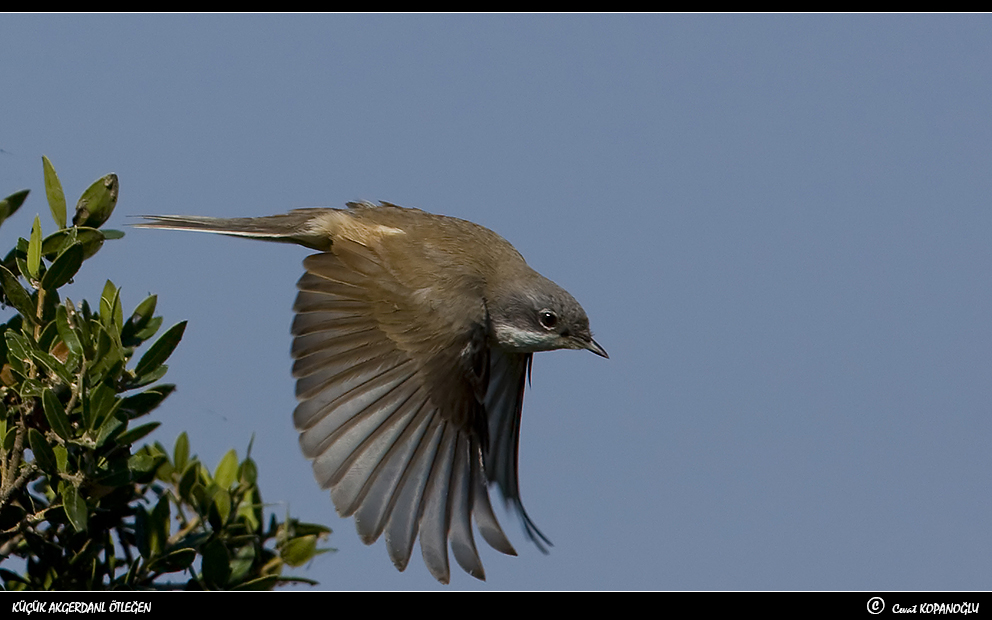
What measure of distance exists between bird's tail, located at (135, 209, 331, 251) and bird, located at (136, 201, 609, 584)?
10 millimetres

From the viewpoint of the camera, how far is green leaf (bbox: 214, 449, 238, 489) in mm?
4305

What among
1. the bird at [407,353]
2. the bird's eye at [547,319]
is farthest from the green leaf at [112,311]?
the bird's eye at [547,319]

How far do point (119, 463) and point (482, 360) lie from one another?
236cm

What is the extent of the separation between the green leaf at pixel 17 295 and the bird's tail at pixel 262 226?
70.4 inches

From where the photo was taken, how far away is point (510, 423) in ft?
21.4

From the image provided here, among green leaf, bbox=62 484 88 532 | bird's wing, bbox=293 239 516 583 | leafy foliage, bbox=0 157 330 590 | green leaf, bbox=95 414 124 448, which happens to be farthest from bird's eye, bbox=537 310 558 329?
green leaf, bbox=62 484 88 532

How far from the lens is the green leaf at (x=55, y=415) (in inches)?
134

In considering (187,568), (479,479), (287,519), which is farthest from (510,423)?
(187,568)

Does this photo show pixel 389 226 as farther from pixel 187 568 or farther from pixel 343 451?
pixel 187 568

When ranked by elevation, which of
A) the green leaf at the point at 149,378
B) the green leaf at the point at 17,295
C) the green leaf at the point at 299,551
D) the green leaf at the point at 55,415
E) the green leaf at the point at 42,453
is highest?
the green leaf at the point at 17,295

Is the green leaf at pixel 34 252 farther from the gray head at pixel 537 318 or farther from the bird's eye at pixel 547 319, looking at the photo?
the bird's eye at pixel 547 319

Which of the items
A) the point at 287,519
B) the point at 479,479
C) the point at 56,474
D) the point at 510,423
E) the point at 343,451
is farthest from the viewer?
the point at 510,423

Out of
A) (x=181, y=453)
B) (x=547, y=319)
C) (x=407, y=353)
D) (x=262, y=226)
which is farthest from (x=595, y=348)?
(x=181, y=453)
